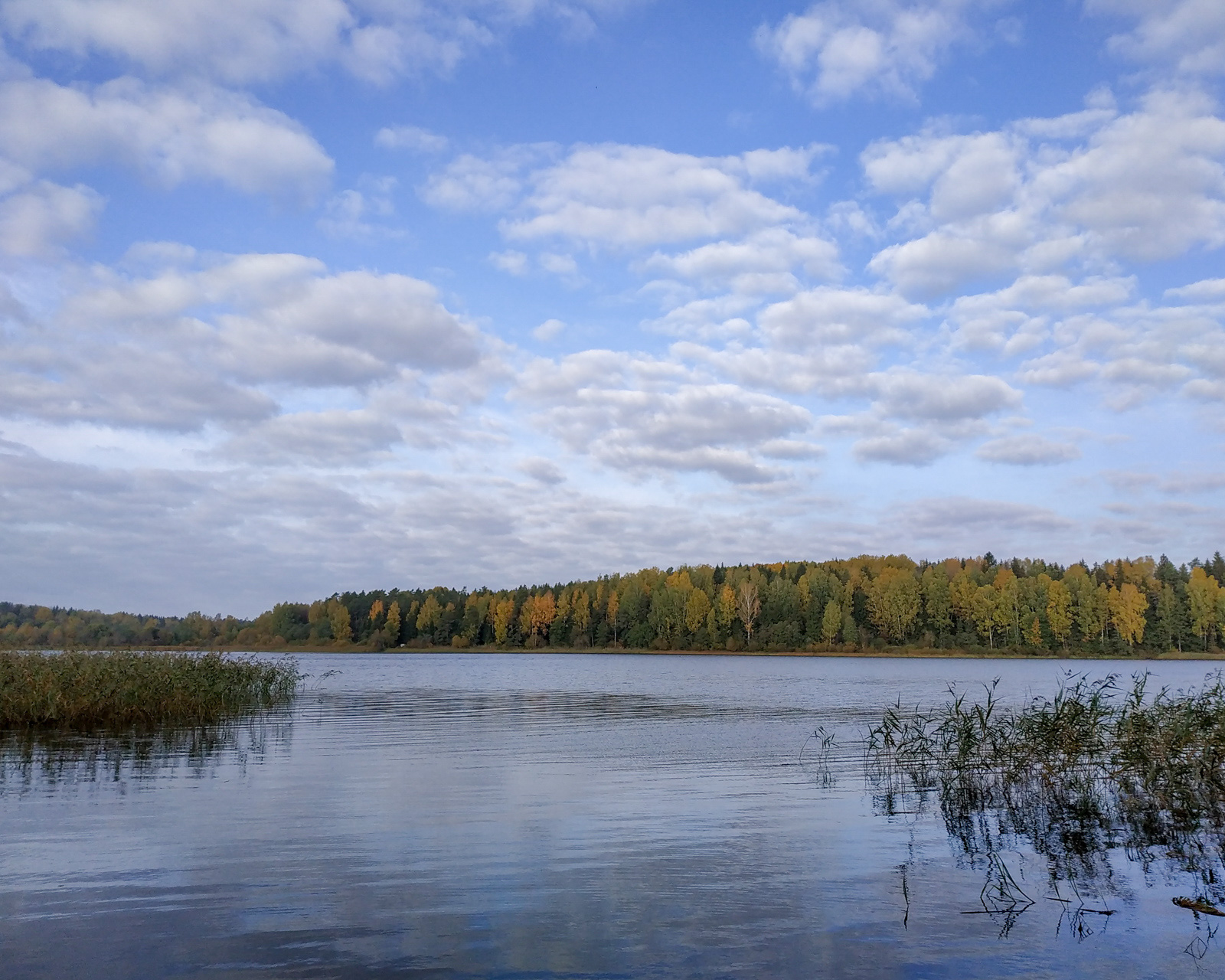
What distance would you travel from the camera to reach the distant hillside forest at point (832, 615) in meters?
144

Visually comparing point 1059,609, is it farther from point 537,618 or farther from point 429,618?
point 429,618

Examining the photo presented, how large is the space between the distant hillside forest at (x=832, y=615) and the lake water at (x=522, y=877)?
9661 cm

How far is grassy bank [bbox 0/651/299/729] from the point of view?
2870 cm

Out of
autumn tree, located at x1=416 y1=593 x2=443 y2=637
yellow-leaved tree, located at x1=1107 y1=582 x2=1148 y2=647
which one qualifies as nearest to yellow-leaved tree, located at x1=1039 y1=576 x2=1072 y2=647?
yellow-leaved tree, located at x1=1107 y1=582 x2=1148 y2=647

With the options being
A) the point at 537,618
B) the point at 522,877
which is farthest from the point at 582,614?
the point at 522,877

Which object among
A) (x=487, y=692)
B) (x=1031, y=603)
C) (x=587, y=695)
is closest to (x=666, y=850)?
(x=587, y=695)

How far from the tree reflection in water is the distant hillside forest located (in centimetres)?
10458

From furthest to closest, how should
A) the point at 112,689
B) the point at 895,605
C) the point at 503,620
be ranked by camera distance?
the point at 503,620 < the point at 895,605 < the point at 112,689

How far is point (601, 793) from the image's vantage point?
19484 mm

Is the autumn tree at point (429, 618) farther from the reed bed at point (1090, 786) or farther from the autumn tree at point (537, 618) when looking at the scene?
the reed bed at point (1090, 786)

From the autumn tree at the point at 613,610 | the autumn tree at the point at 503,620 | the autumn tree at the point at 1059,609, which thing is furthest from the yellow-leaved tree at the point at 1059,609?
the autumn tree at the point at 503,620

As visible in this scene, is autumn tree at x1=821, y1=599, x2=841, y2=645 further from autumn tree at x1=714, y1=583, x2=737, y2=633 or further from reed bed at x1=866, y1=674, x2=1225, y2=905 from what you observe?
reed bed at x1=866, y1=674, x2=1225, y2=905

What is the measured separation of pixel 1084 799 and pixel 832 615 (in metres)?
141

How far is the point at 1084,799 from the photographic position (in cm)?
1759
